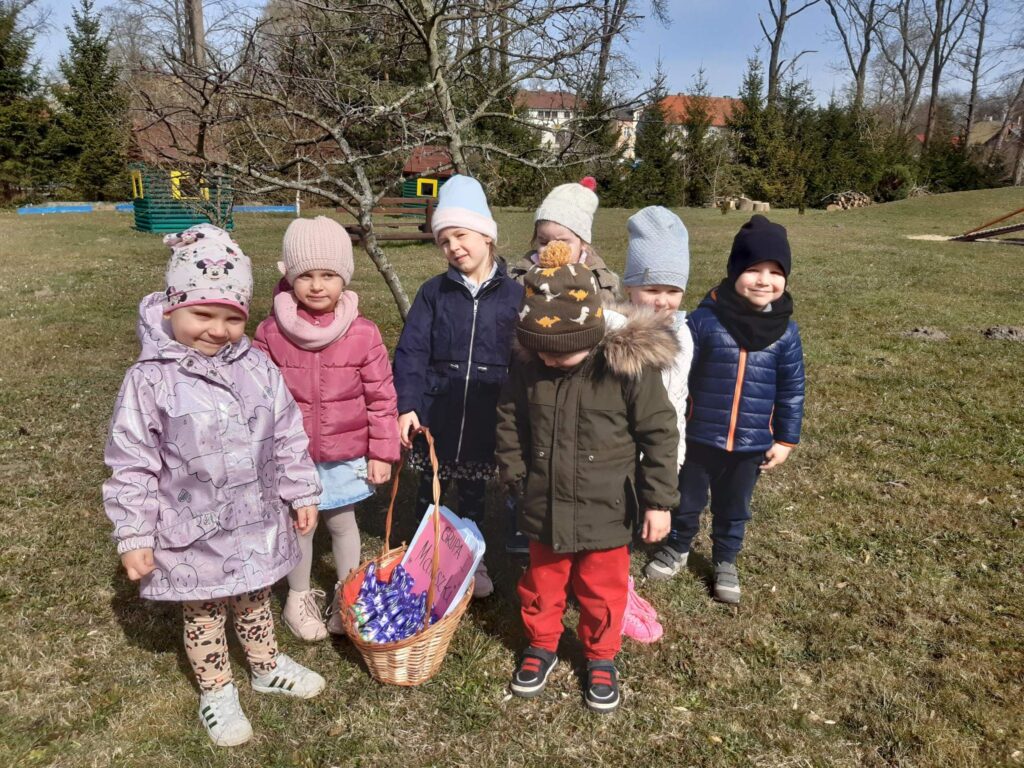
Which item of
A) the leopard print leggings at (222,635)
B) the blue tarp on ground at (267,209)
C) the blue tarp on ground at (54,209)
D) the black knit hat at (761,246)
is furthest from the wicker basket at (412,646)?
the blue tarp on ground at (54,209)

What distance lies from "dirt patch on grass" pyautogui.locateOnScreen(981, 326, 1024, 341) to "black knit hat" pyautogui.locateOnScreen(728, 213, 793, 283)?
23.0ft

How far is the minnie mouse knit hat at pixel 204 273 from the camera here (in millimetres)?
2340

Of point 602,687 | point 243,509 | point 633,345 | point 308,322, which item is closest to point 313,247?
point 308,322

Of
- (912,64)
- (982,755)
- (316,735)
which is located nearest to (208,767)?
(316,735)

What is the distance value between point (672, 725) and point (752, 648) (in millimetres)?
652

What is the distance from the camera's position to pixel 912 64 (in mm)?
40500

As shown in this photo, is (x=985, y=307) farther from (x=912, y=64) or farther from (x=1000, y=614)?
(x=912, y=64)

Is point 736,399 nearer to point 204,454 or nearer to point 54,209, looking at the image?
point 204,454

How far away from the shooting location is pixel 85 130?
27375mm

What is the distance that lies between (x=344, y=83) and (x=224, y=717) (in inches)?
124

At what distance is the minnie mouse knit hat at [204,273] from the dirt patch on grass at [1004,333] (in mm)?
8978

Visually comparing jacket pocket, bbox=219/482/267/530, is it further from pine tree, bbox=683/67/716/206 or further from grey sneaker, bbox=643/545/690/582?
pine tree, bbox=683/67/716/206

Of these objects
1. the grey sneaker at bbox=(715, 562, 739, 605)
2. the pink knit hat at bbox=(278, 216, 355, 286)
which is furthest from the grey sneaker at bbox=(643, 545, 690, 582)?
the pink knit hat at bbox=(278, 216, 355, 286)

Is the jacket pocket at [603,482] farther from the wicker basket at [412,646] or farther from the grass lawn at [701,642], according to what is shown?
the grass lawn at [701,642]
